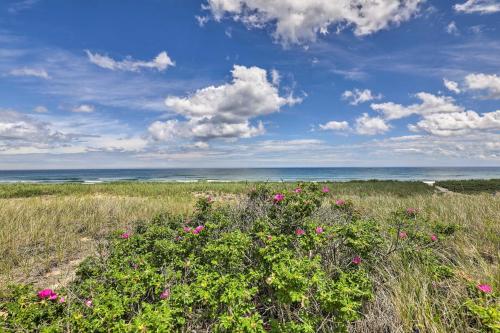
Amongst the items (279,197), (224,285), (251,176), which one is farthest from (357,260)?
(251,176)

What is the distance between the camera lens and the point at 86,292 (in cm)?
316

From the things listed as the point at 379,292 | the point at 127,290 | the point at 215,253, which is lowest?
the point at 379,292

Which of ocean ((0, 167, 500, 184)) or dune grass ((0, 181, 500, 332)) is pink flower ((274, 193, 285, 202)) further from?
ocean ((0, 167, 500, 184))

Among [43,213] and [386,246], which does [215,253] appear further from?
[43,213]

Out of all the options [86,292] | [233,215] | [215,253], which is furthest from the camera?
[233,215]

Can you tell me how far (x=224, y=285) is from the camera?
9.46 feet

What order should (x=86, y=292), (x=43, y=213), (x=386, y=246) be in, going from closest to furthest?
1. (x=86, y=292)
2. (x=386, y=246)
3. (x=43, y=213)

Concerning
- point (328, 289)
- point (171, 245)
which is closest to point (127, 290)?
point (171, 245)

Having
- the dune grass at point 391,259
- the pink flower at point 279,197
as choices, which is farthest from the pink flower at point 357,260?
the pink flower at point 279,197

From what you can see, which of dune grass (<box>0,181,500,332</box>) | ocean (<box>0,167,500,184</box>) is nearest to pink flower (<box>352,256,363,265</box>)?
dune grass (<box>0,181,500,332</box>)

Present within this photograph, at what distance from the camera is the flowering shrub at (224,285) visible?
2.51 metres

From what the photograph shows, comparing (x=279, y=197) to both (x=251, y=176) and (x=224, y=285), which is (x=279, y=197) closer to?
(x=224, y=285)

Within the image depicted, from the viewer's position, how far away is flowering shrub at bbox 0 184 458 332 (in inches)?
98.9

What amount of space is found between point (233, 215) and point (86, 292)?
11.3ft
